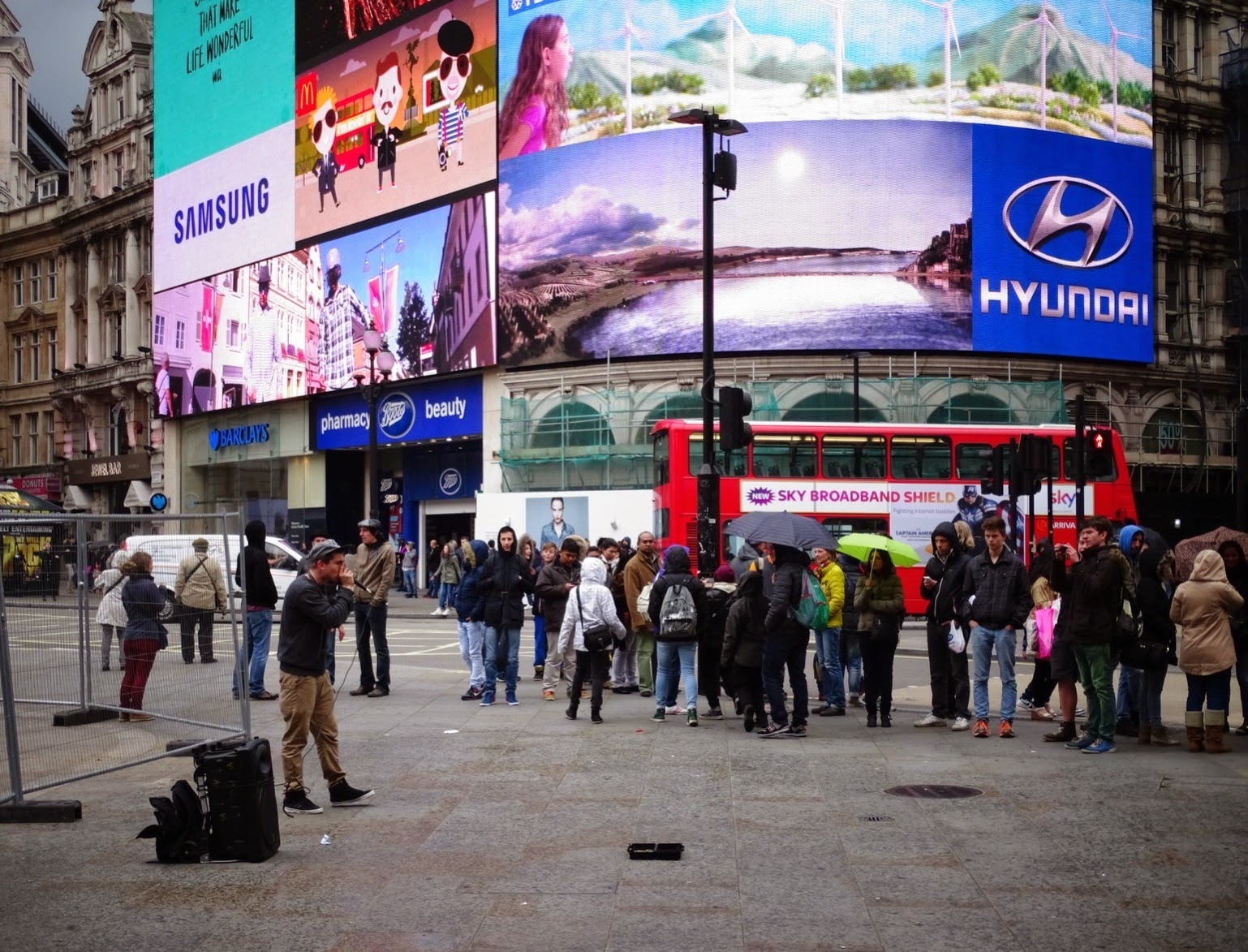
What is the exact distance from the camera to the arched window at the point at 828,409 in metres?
40.6

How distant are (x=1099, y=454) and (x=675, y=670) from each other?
312 inches

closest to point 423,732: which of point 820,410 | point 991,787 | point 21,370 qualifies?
point 991,787

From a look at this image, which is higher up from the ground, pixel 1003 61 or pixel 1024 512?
pixel 1003 61

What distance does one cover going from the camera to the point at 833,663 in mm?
15102

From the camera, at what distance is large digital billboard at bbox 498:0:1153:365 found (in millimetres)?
40688

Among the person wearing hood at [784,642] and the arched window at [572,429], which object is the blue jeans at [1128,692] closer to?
the person wearing hood at [784,642]

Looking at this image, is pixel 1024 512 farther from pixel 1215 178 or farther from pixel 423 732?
pixel 1215 178

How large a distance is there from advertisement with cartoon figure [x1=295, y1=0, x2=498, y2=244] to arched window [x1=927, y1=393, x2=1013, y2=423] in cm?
1541

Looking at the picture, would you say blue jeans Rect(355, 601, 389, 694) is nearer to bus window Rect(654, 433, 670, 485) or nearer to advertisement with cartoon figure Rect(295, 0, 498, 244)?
bus window Rect(654, 433, 670, 485)

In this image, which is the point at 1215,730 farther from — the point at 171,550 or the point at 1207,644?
the point at 171,550

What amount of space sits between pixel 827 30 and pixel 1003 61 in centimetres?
502

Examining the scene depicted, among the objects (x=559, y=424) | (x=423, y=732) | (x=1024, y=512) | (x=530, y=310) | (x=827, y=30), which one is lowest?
(x=423, y=732)

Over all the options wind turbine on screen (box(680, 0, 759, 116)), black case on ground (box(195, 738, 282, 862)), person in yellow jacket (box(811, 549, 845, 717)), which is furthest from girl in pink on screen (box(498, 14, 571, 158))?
black case on ground (box(195, 738, 282, 862))

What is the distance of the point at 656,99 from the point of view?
42375 mm
